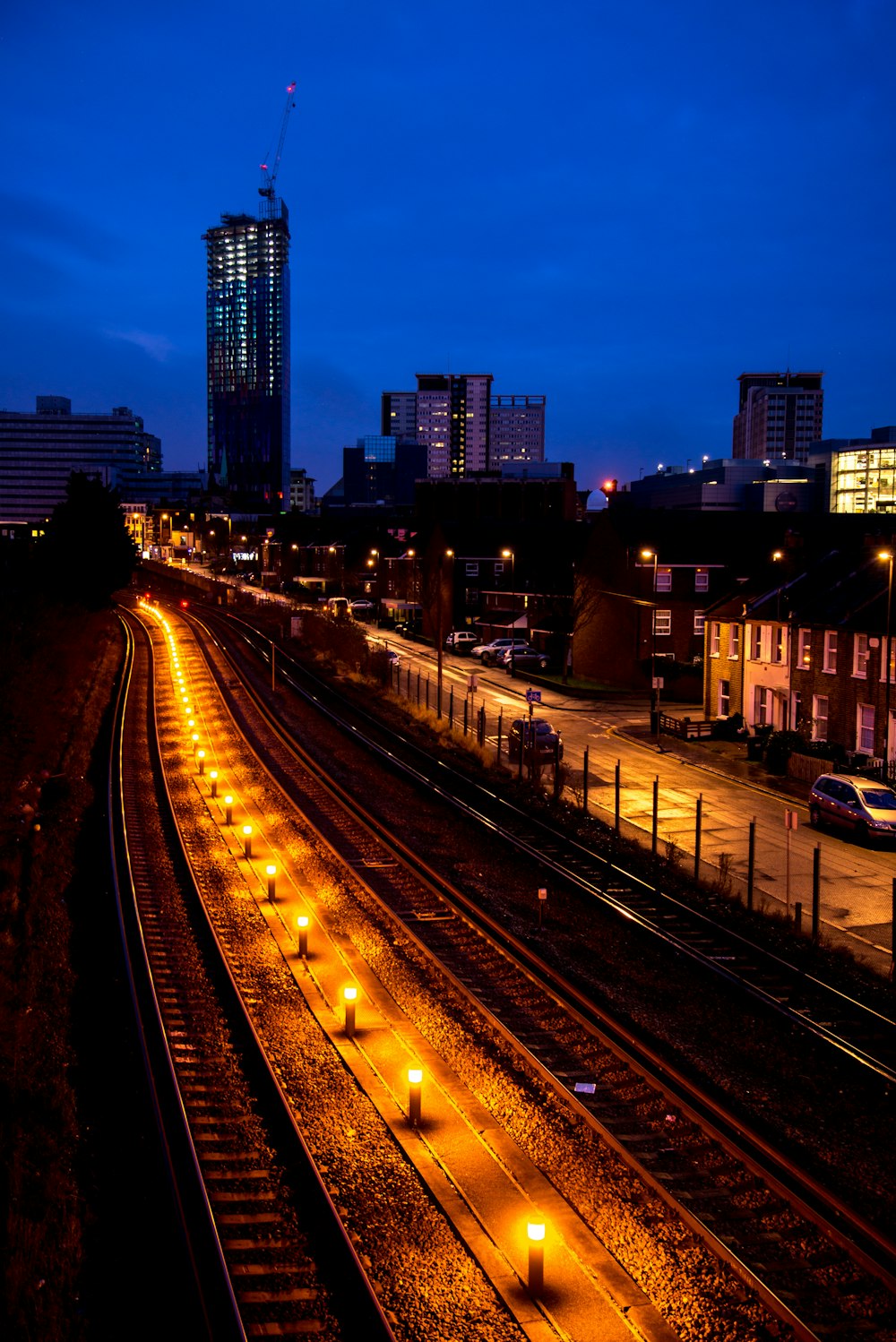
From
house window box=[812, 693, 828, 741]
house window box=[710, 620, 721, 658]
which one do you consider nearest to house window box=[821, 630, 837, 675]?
house window box=[812, 693, 828, 741]

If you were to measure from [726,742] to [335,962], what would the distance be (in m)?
28.1

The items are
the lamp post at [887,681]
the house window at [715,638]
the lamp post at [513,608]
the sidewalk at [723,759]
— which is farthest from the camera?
the lamp post at [513,608]

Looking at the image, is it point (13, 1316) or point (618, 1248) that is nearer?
point (13, 1316)

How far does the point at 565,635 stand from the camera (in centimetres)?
6066

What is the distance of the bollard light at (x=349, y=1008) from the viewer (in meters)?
13.4

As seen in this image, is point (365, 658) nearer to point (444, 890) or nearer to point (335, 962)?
point (444, 890)

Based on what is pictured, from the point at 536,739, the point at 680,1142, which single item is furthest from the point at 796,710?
the point at 680,1142

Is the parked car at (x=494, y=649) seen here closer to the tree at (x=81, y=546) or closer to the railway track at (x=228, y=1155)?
the tree at (x=81, y=546)

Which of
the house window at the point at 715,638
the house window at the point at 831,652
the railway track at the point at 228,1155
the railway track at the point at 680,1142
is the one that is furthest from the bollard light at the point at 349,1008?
the house window at the point at 715,638

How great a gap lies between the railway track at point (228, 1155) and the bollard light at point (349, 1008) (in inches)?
48.4

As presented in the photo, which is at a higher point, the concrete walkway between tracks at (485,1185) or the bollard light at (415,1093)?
the bollard light at (415,1093)

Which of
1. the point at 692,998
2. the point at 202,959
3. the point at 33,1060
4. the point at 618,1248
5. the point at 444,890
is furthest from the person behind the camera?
the point at 444,890

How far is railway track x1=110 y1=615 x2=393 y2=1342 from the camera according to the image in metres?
8.34

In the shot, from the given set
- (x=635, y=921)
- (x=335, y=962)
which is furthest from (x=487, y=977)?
(x=635, y=921)
